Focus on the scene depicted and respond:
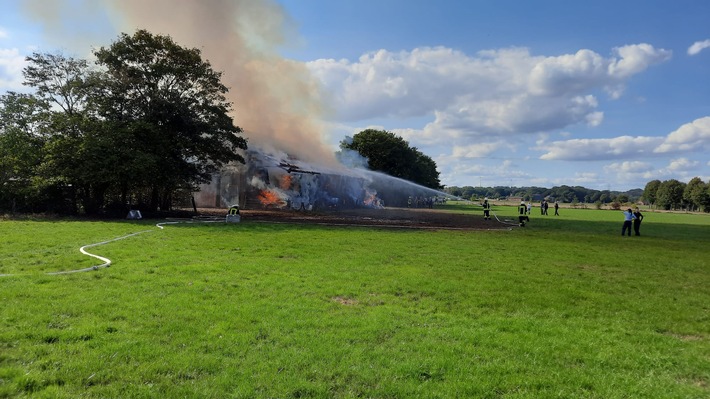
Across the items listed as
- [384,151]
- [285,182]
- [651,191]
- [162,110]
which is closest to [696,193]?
[651,191]

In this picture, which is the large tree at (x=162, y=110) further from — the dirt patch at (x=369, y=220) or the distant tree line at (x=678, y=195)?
the distant tree line at (x=678, y=195)

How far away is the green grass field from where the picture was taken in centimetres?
459

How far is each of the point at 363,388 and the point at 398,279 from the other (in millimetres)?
5753

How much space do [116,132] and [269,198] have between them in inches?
767

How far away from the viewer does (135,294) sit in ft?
25.3

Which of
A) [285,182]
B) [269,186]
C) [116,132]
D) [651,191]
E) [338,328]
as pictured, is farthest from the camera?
[651,191]

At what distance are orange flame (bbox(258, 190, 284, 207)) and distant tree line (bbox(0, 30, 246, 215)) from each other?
12381mm

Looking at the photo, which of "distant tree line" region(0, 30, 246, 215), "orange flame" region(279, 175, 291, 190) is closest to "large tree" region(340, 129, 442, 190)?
"orange flame" region(279, 175, 291, 190)

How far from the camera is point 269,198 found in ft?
144

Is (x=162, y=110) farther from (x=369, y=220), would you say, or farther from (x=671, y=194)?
(x=671, y=194)

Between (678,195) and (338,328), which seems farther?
(678,195)

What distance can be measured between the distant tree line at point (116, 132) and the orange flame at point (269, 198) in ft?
40.6

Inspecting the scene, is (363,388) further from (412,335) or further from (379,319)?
(379,319)

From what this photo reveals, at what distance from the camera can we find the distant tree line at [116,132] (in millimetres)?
25094
